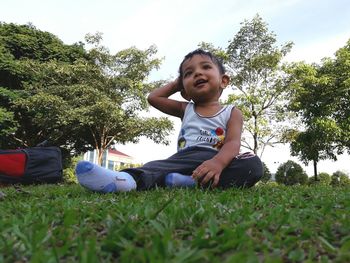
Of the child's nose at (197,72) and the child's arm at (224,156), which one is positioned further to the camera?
the child's nose at (197,72)

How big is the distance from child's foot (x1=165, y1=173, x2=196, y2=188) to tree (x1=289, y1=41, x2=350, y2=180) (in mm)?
20837

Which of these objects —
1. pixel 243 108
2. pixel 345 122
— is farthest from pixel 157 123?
pixel 345 122

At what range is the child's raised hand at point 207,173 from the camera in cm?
284

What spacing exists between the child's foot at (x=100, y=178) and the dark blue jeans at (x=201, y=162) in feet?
1.02

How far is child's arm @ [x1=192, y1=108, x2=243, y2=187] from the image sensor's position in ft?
9.36

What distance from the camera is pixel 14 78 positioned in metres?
25.1

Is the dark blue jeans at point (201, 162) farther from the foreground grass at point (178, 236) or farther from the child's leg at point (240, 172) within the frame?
the foreground grass at point (178, 236)

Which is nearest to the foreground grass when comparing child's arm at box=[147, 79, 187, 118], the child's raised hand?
the child's raised hand

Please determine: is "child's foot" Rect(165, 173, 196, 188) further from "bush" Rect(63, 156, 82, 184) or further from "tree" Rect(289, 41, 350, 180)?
"bush" Rect(63, 156, 82, 184)

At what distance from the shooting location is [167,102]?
3963 mm

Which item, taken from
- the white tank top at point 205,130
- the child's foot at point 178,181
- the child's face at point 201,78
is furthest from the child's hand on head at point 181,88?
the child's foot at point 178,181

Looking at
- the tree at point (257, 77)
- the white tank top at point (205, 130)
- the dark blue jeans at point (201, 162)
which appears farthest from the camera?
the tree at point (257, 77)

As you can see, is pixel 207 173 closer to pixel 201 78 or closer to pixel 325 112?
pixel 201 78

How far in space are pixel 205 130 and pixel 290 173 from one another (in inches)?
1054
